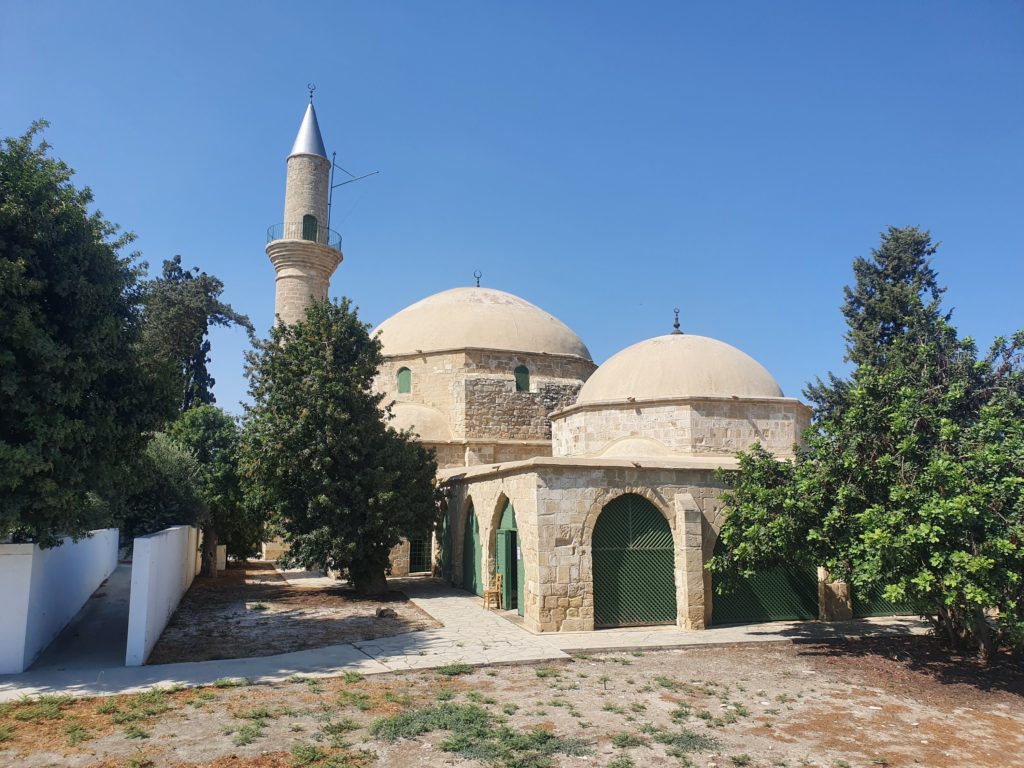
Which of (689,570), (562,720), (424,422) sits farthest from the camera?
(424,422)

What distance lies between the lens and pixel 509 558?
487 inches

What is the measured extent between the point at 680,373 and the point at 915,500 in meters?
8.52

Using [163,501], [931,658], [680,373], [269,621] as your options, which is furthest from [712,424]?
[163,501]

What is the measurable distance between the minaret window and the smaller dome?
5.73 m

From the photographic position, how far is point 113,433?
8.12m

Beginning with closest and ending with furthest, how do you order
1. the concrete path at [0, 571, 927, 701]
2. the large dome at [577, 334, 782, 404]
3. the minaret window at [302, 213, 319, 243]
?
the concrete path at [0, 571, 927, 701] → the large dome at [577, 334, 782, 404] → the minaret window at [302, 213, 319, 243]

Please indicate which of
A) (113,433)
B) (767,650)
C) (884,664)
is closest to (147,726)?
(113,433)

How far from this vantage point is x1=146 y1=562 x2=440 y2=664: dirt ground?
927 cm

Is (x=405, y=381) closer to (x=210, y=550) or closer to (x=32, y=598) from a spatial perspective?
(x=210, y=550)

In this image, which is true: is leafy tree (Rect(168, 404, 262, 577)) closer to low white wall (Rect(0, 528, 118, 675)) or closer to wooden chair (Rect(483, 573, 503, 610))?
low white wall (Rect(0, 528, 118, 675))

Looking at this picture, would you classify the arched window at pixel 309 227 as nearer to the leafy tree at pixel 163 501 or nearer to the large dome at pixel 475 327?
the large dome at pixel 475 327

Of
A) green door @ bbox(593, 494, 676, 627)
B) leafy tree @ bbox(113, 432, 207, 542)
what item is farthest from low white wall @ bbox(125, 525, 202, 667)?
green door @ bbox(593, 494, 676, 627)

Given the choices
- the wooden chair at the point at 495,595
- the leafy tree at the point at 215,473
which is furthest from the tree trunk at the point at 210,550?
the wooden chair at the point at 495,595

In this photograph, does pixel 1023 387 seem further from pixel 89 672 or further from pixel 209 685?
pixel 89 672
